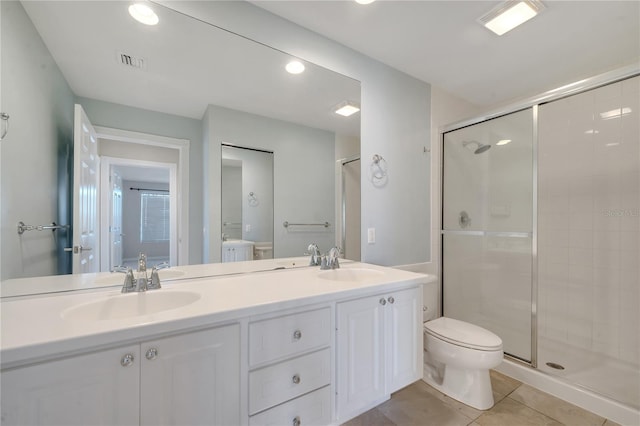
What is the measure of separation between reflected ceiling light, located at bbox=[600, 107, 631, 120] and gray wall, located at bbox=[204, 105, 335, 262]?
207 cm

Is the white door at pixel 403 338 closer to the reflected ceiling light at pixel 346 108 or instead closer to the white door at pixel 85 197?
the reflected ceiling light at pixel 346 108

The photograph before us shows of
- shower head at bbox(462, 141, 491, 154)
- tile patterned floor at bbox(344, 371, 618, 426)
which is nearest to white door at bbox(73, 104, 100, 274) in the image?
tile patterned floor at bbox(344, 371, 618, 426)

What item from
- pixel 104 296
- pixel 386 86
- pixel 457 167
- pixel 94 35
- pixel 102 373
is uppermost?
pixel 386 86

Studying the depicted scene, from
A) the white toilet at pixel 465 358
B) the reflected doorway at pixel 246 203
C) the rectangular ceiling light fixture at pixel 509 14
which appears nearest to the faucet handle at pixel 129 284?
the reflected doorway at pixel 246 203

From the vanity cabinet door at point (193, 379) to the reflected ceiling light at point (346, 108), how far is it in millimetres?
1530

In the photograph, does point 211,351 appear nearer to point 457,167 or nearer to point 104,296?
point 104,296

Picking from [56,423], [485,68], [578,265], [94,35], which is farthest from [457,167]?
[56,423]

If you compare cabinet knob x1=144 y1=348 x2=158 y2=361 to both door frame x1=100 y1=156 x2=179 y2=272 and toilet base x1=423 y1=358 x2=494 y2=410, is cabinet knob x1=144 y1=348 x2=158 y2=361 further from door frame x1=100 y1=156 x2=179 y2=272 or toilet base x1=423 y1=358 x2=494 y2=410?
toilet base x1=423 y1=358 x2=494 y2=410

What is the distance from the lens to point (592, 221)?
212 centimetres

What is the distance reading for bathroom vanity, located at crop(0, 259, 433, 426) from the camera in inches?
27.6

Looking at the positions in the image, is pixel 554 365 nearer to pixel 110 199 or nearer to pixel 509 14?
pixel 509 14

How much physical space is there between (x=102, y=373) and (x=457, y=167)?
264cm

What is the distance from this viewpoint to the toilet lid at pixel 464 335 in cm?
160

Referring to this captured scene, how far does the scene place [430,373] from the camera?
1.93 meters
